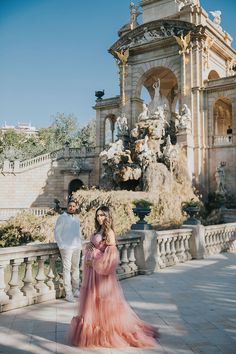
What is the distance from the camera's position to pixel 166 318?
5.41m

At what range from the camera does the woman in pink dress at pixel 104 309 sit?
13.9 ft

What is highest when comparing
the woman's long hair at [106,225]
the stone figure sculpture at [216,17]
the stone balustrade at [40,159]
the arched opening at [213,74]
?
the stone figure sculpture at [216,17]

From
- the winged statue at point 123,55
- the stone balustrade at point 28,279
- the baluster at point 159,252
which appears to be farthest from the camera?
the winged statue at point 123,55

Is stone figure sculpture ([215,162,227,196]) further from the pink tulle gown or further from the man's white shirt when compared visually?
the pink tulle gown

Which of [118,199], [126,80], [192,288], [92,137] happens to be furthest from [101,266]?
[92,137]

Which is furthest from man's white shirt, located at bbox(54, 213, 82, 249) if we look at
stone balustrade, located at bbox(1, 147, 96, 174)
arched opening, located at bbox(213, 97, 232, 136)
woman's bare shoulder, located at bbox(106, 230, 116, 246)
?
arched opening, located at bbox(213, 97, 232, 136)

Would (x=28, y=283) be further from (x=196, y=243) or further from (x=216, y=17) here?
(x=216, y=17)

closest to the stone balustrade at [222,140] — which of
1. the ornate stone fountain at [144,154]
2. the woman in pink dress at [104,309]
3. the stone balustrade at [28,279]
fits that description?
the ornate stone fountain at [144,154]

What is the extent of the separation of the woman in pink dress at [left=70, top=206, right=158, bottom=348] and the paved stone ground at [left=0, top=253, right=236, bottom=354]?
0.38 feet

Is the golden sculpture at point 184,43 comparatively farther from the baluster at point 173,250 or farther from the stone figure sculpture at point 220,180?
the baluster at point 173,250

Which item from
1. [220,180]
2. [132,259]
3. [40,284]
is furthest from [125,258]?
[220,180]

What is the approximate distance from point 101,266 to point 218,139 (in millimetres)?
23378

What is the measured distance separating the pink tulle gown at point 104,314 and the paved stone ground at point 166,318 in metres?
0.11

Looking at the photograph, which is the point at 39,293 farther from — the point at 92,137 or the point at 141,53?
the point at 92,137
